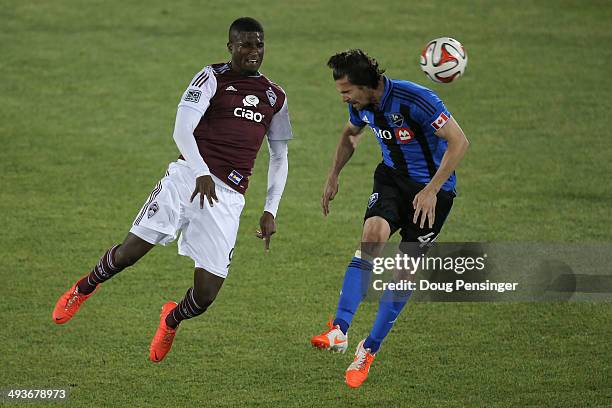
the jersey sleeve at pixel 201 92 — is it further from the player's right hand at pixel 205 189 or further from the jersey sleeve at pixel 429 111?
the jersey sleeve at pixel 429 111

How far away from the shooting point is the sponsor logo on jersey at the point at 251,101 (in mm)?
8031

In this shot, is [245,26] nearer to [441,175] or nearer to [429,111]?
[429,111]

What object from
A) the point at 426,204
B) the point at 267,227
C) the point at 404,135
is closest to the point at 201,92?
the point at 267,227

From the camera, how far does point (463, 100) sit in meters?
16.5

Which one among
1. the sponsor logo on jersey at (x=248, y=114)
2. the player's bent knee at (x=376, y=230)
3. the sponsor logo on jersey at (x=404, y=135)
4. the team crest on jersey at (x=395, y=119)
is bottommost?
the player's bent knee at (x=376, y=230)

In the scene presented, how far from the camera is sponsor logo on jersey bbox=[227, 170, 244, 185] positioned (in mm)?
8078

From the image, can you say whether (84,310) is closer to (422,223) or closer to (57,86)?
(422,223)

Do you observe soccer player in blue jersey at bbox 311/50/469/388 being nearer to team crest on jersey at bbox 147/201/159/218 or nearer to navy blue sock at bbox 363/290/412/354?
navy blue sock at bbox 363/290/412/354

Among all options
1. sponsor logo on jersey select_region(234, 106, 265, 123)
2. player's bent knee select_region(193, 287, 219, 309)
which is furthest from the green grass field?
sponsor logo on jersey select_region(234, 106, 265, 123)

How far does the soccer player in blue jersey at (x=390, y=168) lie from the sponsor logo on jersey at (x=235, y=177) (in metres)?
0.80

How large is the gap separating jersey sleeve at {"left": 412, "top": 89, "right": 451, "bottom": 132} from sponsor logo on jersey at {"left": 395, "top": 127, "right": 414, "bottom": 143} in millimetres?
163

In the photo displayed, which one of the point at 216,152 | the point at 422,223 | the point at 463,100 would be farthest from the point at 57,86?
the point at 422,223

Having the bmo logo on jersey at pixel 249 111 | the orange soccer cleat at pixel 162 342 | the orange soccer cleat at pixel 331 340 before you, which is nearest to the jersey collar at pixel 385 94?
the bmo logo on jersey at pixel 249 111

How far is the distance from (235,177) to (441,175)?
162 centimetres
